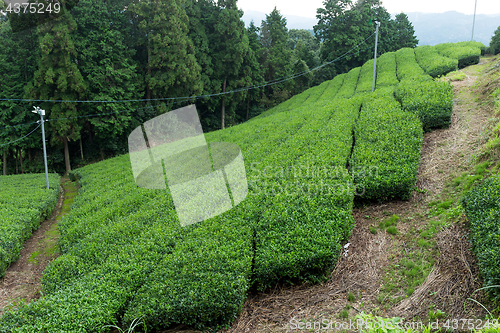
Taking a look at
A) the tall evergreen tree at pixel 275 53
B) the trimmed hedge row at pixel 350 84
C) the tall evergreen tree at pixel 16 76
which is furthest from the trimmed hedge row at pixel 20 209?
the tall evergreen tree at pixel 275 53

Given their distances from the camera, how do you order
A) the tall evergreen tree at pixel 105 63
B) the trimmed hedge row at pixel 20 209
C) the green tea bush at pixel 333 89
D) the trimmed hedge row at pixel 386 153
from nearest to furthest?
1. the trimmed hedge row at pixel 386 153
2. the trimmed hedge row at pixel 20 209
3. the tall evergreen tree at pixel 105 63
4. the green tea bush at pixel 333 89

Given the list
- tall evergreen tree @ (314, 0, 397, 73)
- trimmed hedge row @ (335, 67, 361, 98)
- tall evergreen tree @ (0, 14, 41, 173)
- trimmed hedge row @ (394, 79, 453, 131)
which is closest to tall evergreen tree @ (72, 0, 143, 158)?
tall evergreen tree @ (0, 14, 41, 173)

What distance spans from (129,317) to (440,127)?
372 inches

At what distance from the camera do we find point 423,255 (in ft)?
15.6

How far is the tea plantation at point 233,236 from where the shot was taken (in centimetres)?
426

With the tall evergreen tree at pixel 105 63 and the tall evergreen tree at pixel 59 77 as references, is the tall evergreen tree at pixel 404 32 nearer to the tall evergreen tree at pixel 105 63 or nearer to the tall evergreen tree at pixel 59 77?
the tall evergreen tree at pixel 105 63

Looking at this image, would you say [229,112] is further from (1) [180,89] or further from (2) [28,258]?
(2) [28,258]

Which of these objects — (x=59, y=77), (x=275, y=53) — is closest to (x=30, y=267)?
(x=59, y=77)

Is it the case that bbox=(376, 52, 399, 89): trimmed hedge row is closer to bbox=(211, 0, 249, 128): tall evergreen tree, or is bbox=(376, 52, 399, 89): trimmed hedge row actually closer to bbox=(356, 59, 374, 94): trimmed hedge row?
bbox=(356, 59, 374, 94): trimmed hedge row

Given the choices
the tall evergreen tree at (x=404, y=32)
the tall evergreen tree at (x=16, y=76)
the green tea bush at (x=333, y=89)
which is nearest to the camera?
the tall evergreen tree at (x=16, y=76)

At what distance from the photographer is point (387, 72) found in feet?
72.1

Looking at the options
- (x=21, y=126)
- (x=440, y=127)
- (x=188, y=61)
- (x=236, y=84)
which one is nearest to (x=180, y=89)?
(x=188, y=61)

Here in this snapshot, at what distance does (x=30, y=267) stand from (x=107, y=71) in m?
13.9

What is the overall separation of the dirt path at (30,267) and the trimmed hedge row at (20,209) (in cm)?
22
